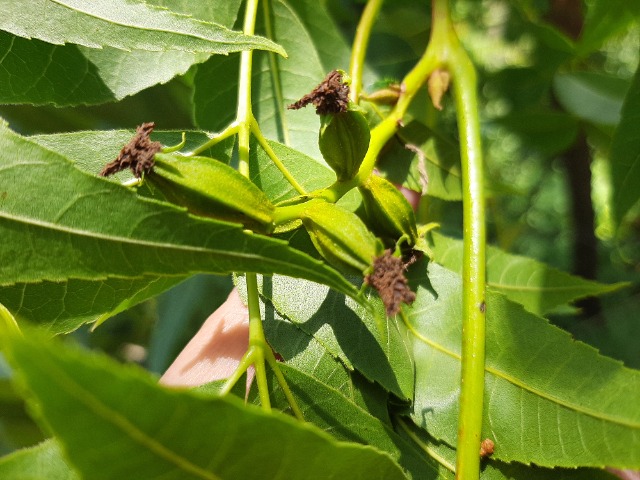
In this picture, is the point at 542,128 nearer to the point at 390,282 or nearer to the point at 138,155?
the point at 390,282

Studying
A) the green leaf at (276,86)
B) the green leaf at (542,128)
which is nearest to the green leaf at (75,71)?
the green leaf at (276,86)

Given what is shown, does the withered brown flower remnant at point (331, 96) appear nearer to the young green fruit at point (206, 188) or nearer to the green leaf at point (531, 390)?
the young green fruit at point (206, 188)

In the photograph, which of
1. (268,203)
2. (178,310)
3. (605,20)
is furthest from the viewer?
(178,310)

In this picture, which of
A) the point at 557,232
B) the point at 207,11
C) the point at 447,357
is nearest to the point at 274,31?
the point at 207,11

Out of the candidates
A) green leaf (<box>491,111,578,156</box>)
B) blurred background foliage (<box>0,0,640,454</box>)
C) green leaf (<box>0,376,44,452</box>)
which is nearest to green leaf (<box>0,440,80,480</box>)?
blurred background foliage (<box>0,0,640,454</box>)

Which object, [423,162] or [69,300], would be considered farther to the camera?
[423,162]

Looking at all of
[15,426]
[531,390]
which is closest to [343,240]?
[531,390]

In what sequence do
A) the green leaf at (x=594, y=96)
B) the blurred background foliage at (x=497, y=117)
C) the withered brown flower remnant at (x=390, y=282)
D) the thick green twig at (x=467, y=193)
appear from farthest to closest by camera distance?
the green leaf at (x=594, y=96)
the blurred background foliage at (x=497, y=117)
the thick green twig at (x=467, y=193)
the withered brown flower remnant at (x=390, y=282)
